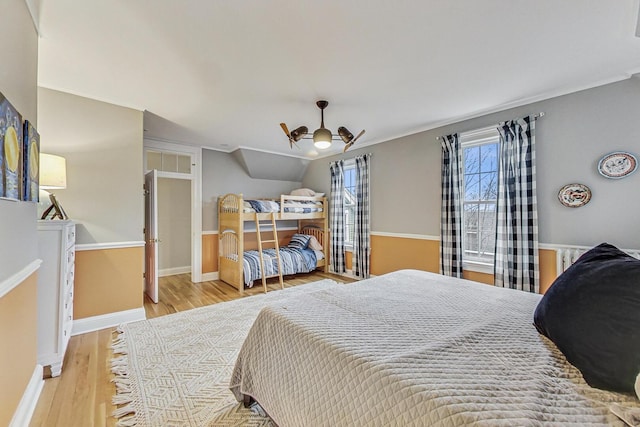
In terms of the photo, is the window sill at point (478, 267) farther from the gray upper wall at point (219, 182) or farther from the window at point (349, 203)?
the gray upper wall at point (219, 182)

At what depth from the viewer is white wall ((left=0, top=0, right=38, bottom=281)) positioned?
1.24 metres

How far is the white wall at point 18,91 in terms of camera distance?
4.07 ft

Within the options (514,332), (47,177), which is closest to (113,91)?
(47,177)

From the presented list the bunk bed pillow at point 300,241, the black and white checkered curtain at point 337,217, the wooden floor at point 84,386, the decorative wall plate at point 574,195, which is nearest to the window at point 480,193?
the decorative wall plate at point 574,195

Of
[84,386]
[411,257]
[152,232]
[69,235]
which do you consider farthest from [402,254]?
[69,235]

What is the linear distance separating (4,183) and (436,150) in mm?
3856

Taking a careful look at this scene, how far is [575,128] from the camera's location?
254 centimetres

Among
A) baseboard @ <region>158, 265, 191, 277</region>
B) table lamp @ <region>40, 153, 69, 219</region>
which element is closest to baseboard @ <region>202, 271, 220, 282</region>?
baseboard @ <region>158, 265, 191, 277</region>

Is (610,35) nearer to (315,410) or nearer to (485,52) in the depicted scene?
(485,52)

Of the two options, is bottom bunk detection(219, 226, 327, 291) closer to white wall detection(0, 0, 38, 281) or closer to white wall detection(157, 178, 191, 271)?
white wall detection(157, 178, 191, 271)

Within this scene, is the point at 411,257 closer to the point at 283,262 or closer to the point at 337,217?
the point at 337,217

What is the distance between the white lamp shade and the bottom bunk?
7.32 ft

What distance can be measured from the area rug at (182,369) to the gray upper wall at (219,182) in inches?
77.2

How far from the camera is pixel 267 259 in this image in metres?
4.45
